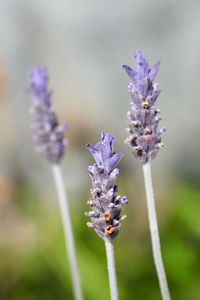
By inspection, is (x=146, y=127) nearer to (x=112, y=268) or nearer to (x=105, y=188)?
(x=105, y=188)

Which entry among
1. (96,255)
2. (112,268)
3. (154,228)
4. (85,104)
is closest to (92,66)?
(85,104)

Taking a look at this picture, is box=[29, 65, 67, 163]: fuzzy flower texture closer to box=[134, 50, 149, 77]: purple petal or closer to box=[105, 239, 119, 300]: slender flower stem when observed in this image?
box=[134, 50, 149, 77]: purple petal

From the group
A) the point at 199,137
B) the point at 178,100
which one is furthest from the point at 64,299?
the point at 178,100

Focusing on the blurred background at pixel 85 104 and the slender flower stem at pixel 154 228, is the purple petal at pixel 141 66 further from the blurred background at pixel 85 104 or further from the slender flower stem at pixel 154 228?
the blurred background at pixel 85 104

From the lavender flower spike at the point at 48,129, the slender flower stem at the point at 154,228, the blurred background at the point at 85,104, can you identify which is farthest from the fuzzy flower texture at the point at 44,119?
the blurred background at the point at 85,104

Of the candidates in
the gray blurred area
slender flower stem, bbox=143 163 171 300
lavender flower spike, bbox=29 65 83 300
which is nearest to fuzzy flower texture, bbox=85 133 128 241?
slender flower stem, bbox=143 163 171 300

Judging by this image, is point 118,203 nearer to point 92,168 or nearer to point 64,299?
point 92,168
